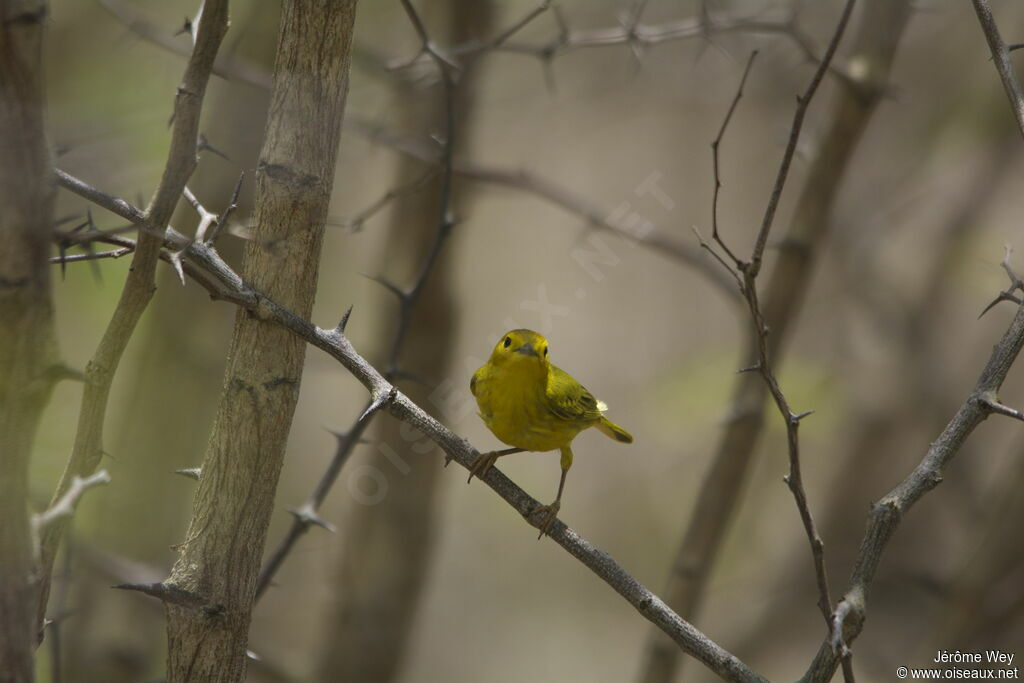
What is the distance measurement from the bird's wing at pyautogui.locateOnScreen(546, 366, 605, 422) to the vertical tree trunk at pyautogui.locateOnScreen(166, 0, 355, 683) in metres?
1.50

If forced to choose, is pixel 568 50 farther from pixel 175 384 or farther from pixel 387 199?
pixel 175 384

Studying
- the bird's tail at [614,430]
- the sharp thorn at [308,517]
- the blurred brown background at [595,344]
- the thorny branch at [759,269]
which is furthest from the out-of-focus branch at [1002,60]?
the blurred brown background at [595,344]

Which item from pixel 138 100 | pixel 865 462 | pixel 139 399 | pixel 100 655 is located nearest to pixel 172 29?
pixel 138 100

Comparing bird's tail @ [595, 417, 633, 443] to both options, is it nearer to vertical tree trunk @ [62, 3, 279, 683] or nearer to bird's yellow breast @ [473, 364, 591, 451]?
bird's yellow breast @ [473, 364, 591, 451]

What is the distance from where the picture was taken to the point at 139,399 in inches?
225

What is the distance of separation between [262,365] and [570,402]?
5.55ft

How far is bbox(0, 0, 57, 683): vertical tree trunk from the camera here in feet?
5.42

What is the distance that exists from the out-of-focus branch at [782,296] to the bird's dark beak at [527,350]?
75.2 inches

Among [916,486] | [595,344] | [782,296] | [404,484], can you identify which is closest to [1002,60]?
[916,486]

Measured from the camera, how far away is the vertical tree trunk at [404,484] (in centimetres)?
565

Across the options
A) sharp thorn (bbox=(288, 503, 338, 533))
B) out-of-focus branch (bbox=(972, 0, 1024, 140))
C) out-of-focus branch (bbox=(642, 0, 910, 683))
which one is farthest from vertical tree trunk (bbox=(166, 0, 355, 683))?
out-of-focus branch (bbox=(642, 0, 910, 683))

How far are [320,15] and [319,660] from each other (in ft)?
16.0

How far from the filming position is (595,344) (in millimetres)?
8648

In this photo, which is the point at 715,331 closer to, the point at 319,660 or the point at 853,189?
the point at 853,189
